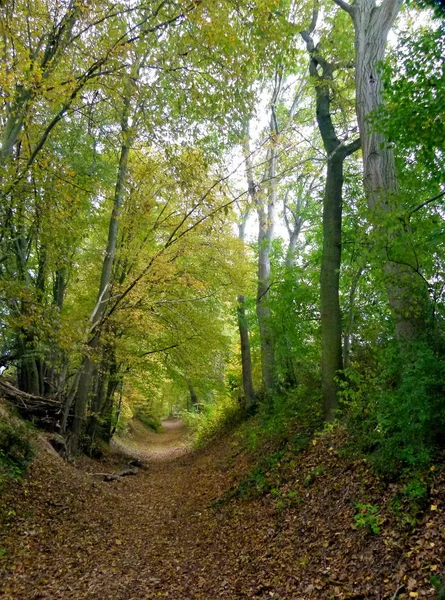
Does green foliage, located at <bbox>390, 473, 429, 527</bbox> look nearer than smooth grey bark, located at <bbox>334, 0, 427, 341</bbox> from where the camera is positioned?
Yes

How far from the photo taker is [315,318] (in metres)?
8.39

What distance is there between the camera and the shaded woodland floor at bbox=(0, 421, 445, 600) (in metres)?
3.24

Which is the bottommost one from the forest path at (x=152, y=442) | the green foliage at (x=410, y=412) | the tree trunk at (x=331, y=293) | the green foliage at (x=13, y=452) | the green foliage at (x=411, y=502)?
the forest path at (x=152, y=442)

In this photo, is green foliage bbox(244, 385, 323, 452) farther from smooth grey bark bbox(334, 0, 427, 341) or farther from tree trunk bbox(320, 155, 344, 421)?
smooth grey bark bbox(334, 0, 427, 341)

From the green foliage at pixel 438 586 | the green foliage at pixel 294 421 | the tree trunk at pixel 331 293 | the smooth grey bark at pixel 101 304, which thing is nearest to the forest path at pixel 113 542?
the green foliage at pixel 294 421

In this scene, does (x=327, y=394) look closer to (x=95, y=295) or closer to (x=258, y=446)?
(x=258, y=446)

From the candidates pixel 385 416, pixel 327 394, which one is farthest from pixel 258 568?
pixel 327 394

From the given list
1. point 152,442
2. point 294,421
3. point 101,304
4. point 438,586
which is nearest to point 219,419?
point 101,304

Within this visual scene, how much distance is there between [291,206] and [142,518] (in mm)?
11000

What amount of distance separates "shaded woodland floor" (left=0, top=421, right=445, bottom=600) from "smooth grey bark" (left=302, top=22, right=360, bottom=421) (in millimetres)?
1057

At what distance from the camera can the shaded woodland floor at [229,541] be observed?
3.24 meters

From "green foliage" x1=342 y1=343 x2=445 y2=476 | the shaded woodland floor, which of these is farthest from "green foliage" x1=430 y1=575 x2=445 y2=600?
"green foliage" x1=342 y1=343 x2=445 y2=476

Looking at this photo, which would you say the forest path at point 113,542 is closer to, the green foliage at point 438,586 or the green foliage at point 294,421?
the green foliage at point 294,421

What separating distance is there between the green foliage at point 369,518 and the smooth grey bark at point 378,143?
1.98 metres
